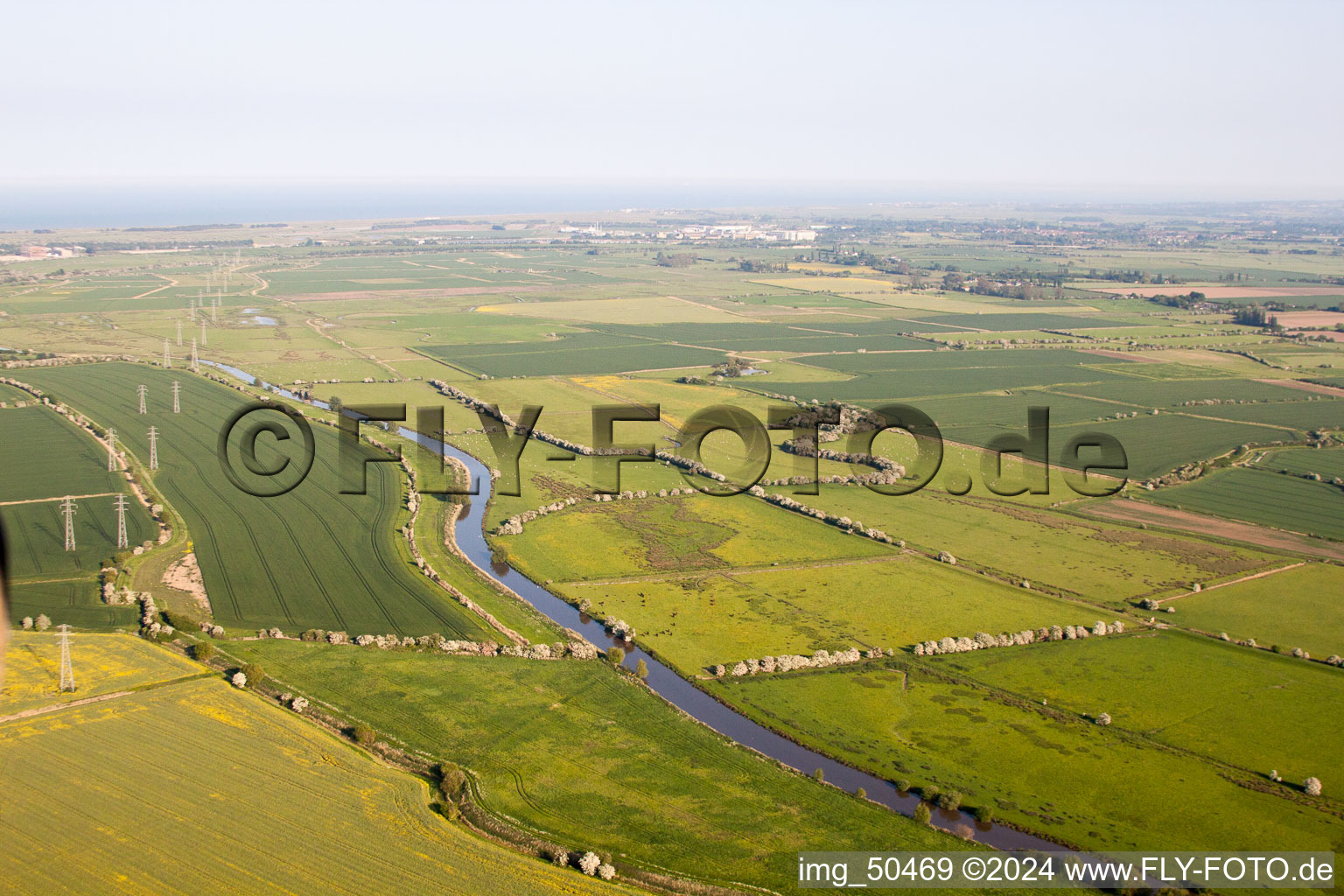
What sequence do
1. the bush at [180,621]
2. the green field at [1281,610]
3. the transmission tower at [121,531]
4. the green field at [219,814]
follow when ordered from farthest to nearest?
the transmission tower at [121,531]
the green field at [1281,610]
the bush at [180,621]
the green field at [219,814]

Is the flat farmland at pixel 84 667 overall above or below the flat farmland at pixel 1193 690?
above

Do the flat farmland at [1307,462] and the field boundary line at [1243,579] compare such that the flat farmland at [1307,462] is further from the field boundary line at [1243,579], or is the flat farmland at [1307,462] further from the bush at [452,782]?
the bush at [452,782]

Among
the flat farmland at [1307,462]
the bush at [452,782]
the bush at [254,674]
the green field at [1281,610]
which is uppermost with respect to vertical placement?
the flat farmland at [1307,462]

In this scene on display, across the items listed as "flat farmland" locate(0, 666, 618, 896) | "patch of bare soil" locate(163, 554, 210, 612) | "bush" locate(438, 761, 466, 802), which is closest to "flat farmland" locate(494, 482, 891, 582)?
"patch of bare soil" locate(163, 554, 210, 612)

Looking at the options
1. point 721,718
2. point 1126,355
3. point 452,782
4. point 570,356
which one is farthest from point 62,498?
point 1126,355

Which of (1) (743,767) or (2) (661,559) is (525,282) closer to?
(2) (661,559)

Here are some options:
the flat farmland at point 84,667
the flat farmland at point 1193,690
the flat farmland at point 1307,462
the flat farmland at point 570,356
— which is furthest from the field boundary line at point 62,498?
the flat farmland at point 1307,462

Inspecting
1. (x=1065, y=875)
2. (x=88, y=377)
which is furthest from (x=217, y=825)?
(x=88, y=377)

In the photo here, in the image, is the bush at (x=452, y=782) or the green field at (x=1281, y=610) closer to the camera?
the bush at (x=452, y=782)

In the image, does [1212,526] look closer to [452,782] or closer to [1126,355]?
[452,782]
